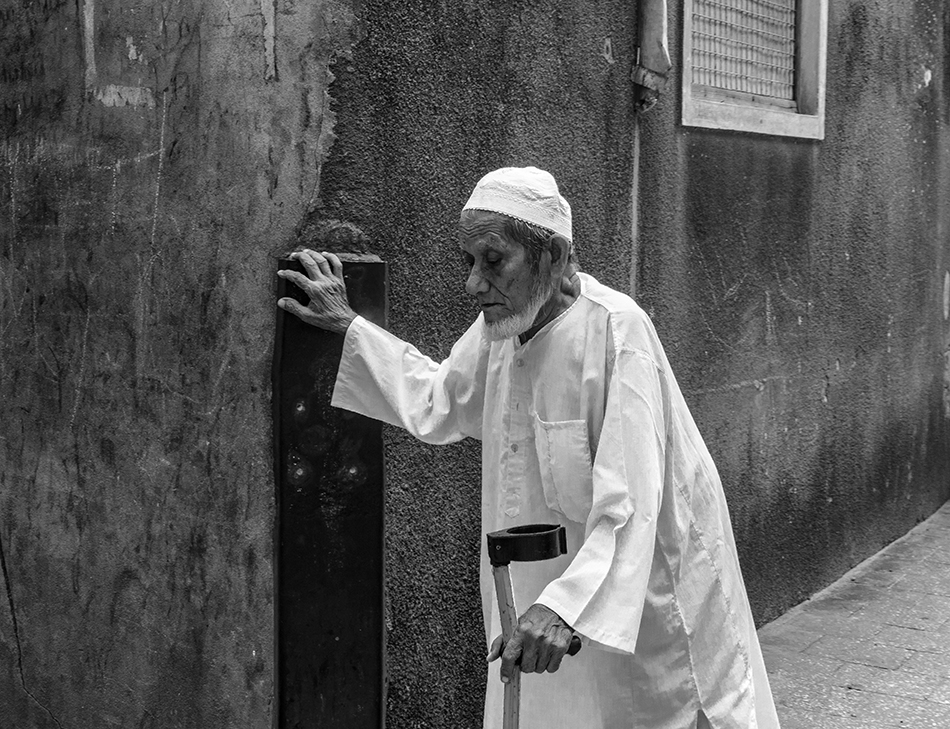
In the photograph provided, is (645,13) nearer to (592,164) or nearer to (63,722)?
(592,164)

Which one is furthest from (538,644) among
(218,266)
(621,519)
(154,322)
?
(154,322)

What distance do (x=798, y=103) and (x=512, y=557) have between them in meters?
4.55

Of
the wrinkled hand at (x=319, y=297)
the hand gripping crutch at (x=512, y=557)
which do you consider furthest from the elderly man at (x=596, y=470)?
the wrinkled hand at (x=319, y=297)

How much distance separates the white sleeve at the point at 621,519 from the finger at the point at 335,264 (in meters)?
0.93

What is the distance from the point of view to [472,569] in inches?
Answer: 164

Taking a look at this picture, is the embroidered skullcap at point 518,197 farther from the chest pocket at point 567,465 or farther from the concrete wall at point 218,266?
the concrete wall at point 218,266

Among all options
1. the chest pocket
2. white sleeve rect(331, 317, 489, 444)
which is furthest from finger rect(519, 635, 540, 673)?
white sleeve rect(331, 317, 489, 444)

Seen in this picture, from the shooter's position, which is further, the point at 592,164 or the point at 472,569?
the point at 592,164

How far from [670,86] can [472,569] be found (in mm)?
2318

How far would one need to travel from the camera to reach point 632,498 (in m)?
2.72

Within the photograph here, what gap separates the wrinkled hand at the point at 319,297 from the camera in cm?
333

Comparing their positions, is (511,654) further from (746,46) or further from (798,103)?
(798,103)

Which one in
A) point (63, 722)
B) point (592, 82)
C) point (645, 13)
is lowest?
point (63, 722)

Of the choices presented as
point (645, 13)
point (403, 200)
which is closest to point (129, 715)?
point (403, 200)
